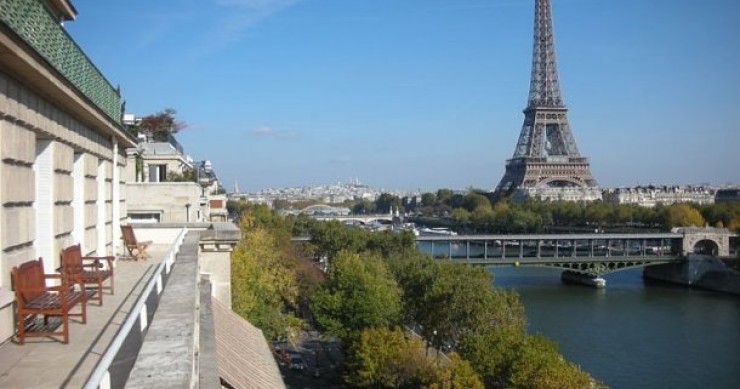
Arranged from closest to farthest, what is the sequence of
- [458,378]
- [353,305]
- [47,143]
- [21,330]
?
1. [21,330]
2. [47,143]
3. [458,378]
4. [353,305]

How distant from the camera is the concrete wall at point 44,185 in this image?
4.52 m

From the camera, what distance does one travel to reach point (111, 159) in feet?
32.4

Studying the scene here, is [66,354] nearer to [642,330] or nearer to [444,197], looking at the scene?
[642,330]

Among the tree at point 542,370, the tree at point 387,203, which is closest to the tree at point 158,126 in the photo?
the tree at point 542,370

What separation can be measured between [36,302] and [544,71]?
117259 mm

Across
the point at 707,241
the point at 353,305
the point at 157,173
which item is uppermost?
the point at 157,173

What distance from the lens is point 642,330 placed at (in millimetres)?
36156

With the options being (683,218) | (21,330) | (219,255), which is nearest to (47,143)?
(21,330)

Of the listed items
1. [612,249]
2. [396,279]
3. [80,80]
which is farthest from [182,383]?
[612,249]

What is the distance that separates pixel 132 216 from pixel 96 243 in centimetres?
935

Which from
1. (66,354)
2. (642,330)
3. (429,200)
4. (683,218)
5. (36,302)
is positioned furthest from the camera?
(429,200)

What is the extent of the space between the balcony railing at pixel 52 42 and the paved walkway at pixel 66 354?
176 centimetres

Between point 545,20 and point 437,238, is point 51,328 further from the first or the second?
point 545,20

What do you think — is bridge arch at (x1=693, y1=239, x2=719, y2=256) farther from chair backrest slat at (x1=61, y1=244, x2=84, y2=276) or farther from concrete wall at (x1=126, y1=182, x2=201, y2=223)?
chair backrest slat at (x1=61, y1=244, x2=84, y2=276)
